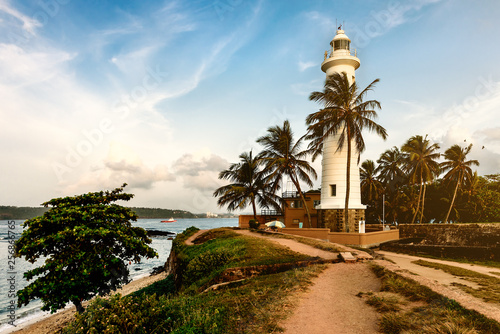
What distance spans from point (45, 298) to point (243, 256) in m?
8.52

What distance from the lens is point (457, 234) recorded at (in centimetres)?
2862

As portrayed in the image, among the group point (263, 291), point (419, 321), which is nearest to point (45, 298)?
point (263, 291)

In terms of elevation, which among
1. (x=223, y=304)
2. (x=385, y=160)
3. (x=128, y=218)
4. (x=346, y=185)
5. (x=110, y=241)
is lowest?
(x=223, y=304)

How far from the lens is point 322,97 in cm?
2745

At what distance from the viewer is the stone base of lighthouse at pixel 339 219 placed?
27.2 metres

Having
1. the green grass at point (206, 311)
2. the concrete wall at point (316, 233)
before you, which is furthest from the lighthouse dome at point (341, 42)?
the green grass at point (206, 311)

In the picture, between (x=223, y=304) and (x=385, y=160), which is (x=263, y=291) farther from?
(x=385, y=160)

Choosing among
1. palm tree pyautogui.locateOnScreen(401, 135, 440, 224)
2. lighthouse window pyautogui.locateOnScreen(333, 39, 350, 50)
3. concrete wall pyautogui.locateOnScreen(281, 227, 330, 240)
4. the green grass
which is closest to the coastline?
the green grass

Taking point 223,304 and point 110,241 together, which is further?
point 110,241

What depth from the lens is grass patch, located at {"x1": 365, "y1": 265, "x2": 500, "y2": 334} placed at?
5707mm

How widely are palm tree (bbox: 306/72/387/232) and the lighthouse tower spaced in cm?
119

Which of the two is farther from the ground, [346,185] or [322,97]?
[322,97]

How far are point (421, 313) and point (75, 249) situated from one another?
1246cm

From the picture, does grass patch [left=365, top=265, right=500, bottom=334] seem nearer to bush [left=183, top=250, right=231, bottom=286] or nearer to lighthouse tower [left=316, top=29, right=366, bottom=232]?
bush [left=183, top=250, right=231, bottom=286]
